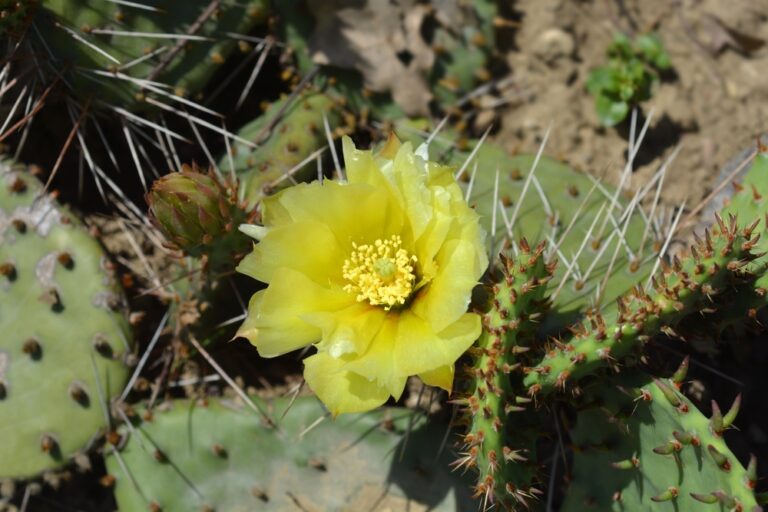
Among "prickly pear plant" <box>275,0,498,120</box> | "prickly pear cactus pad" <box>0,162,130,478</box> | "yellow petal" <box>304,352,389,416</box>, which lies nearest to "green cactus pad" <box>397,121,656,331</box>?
"prickly pear plant" <box>275,0,498,120</box>

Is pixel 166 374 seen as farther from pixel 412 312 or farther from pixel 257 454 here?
pixel 412 312

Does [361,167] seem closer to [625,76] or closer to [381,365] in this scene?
[381,365]

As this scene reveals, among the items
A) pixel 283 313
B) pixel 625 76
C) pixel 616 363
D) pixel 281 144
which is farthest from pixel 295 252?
pixel 625 76

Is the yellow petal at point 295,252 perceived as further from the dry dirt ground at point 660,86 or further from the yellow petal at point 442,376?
the dry dirt ground at point 660,86

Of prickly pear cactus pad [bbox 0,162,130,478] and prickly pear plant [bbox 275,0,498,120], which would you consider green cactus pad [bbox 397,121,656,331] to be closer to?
prickly pear plant [bbox 275,0,498,120]

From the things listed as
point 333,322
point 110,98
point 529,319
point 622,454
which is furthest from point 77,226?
point 622,454

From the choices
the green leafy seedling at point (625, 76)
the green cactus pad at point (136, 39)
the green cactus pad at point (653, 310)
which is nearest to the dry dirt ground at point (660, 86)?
the green leafy seedling at point (625, 76)
